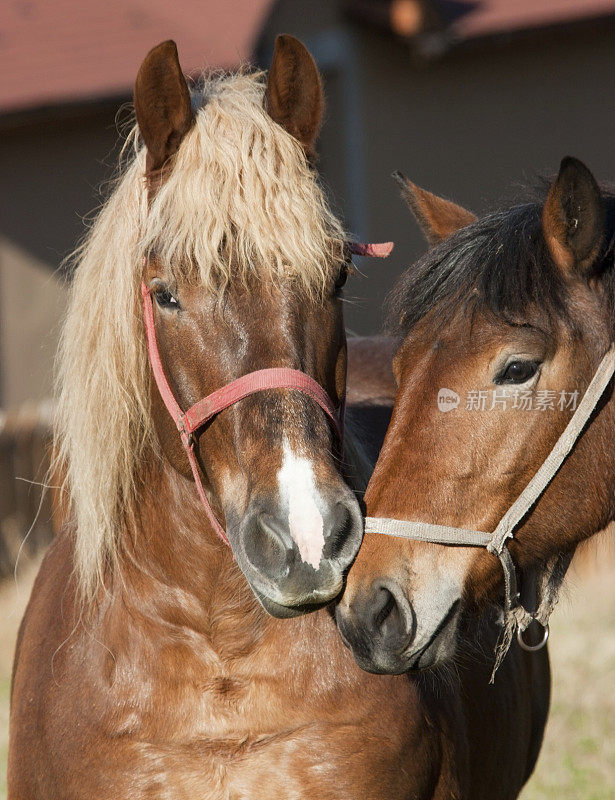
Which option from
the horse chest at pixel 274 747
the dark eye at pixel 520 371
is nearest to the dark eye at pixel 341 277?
the dark eye at pixel 520 371

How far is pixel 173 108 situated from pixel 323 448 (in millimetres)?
947

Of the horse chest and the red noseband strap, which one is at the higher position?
the red noseband strap

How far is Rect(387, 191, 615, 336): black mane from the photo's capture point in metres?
2.27

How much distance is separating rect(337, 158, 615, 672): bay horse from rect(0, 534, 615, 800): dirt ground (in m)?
0.52

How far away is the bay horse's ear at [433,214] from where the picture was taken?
2.81m

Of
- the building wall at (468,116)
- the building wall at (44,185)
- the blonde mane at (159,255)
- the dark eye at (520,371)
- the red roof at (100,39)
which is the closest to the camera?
the dark eye at (520,371)

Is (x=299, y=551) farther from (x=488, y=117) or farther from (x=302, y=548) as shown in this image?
(x=488, y=117)

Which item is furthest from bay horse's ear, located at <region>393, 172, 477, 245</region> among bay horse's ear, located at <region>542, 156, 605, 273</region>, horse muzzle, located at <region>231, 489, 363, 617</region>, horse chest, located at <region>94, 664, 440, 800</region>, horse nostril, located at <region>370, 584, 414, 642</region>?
horse chest, located at <region>94, 664, 440, 800</region>

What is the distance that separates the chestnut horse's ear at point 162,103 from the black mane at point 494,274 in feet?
2.27

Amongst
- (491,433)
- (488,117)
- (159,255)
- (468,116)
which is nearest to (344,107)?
(468,116)

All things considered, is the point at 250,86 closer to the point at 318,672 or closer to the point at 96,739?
the point at 318,672

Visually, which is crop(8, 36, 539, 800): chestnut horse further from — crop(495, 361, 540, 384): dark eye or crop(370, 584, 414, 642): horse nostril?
crop(495, 361, 540, 384): dark eye

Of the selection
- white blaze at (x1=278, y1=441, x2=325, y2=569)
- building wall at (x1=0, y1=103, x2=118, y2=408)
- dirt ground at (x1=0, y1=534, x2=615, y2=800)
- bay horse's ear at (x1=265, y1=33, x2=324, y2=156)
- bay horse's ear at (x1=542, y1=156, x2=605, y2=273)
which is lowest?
dirt ground at (x1=0, y1=534, x2=615, y2=800)

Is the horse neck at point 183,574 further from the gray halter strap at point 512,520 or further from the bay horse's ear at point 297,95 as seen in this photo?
the bay horse's ear at point 297,95
